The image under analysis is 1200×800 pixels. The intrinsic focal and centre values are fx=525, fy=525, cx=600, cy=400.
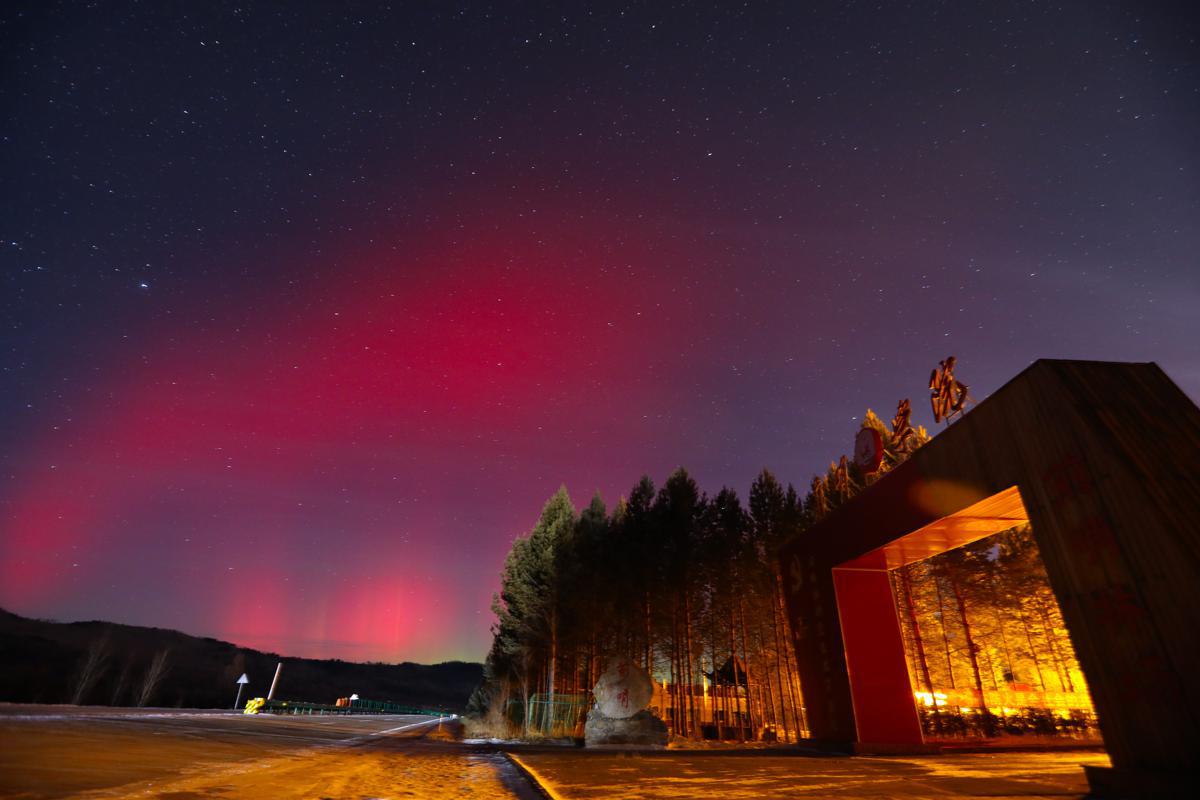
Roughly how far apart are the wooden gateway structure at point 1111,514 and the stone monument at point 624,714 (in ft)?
29.1

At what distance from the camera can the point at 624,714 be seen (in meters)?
14.6

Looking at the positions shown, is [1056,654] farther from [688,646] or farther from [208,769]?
[208,769]

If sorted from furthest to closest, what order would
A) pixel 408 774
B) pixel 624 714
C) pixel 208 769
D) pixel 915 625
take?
1. pixel 915 625
2. pixel 624 714
3. pixel 408 774
4. pixel 208 769

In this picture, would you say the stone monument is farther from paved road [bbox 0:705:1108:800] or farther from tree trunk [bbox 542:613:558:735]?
tree trunk [bbox 542:613:558:735]

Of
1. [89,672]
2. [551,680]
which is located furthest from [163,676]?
[551,680]

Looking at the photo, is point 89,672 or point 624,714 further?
point 89,672

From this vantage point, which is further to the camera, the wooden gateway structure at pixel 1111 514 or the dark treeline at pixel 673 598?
the dark treeline at pixel 673 598

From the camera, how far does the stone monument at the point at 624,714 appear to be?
1423cm

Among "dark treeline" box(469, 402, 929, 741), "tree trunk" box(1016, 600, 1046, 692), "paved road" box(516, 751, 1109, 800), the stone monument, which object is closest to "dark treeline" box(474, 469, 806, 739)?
"dark treeline" box(469, 402, 929, 741)

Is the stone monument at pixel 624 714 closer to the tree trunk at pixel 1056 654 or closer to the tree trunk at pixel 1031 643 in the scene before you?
the tree trunk at pixel 1031 643

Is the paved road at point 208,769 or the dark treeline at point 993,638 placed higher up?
the dark treeline at point 993,638

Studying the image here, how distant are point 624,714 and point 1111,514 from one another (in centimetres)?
1248

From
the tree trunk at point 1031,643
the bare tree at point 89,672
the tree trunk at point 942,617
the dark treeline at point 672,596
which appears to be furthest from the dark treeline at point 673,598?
the bare tree at point 89,672

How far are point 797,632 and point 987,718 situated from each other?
338 inches
